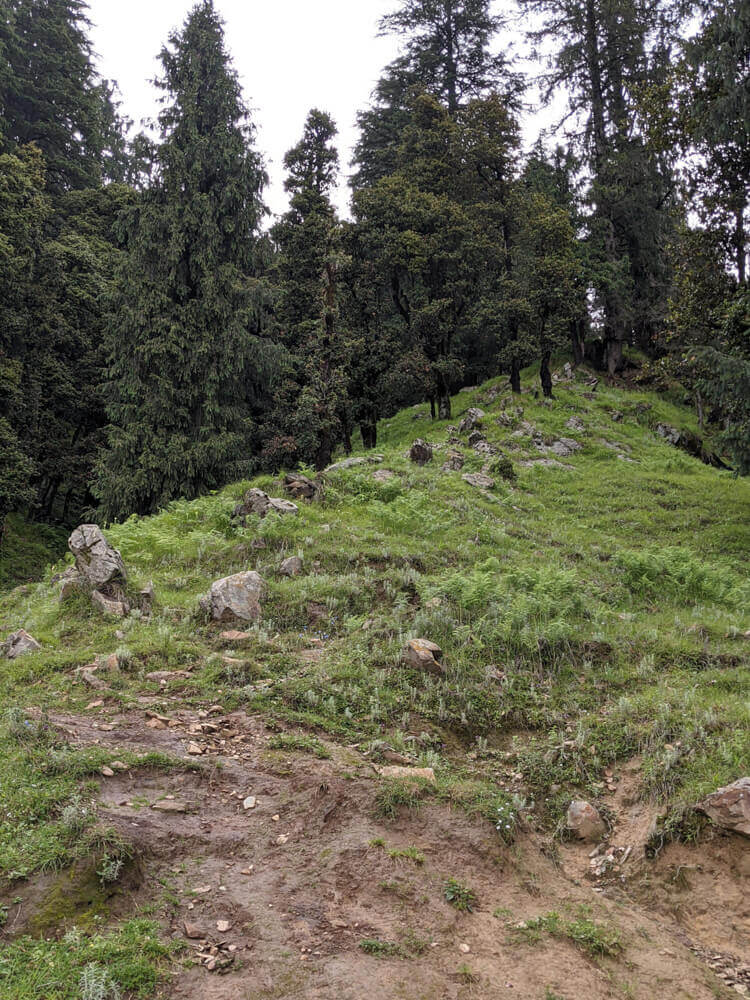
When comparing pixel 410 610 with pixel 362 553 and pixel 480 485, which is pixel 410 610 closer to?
pixel 362 553

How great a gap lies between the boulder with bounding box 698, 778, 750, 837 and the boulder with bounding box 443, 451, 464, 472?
12.6 m

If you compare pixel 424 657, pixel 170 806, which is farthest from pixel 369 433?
pixel 170 806

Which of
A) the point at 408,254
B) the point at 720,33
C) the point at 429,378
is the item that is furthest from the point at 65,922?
the point at 408,254

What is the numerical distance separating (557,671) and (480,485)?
914 cm

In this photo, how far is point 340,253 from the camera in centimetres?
2286

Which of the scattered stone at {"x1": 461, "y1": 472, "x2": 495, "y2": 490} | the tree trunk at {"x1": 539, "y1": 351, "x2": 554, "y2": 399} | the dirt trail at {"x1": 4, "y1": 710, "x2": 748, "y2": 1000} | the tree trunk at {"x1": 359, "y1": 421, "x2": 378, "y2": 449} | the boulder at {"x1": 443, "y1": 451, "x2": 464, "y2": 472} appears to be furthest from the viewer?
A: the tree trunk at {"x1": 359, "y1": 421, "x2": 378, "y2": 449}

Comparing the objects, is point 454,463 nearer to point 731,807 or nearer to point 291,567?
point 291,567

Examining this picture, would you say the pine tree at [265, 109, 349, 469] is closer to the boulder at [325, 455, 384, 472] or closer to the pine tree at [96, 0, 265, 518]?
the pine tree at [96, 0, 265, 518]

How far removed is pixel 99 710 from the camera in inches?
232

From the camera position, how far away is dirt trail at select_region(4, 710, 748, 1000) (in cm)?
330

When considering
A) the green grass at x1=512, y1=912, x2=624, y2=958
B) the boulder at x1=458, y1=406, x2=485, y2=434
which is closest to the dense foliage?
the boulder at x1=458, y1=406, x2=485, y2=434

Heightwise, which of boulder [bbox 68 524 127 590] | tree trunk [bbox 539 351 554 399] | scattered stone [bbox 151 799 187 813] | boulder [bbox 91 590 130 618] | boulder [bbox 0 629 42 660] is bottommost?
scattered stone [bbox 151 799 187 813]

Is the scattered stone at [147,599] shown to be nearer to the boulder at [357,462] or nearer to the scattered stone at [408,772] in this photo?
the scattered stone at [408,772]

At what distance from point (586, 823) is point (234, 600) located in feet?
16.7
